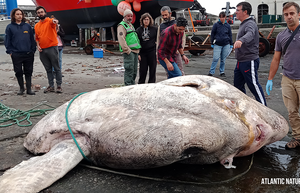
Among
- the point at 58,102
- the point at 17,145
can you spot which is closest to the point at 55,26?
the point at 58,102

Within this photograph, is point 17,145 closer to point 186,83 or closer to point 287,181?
point 186,83

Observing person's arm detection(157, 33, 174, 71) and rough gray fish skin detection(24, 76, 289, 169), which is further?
person's arm detection(157, 33, 174, 71)

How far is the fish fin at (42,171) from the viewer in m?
2.21

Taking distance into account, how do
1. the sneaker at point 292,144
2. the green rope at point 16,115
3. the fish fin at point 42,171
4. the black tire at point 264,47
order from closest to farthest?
the fish fin at point 42,171 < the sneaker at point 292,144 < the green rope at point 16,115 < the black tire at point 264,47

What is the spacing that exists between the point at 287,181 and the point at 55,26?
17.8ft

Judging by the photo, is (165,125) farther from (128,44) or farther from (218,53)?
(218,53)

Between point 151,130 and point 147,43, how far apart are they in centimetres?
369

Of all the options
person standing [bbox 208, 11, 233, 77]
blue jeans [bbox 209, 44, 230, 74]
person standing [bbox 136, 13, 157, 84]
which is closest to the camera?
person standing [bbox 136, 13, 157, 84]

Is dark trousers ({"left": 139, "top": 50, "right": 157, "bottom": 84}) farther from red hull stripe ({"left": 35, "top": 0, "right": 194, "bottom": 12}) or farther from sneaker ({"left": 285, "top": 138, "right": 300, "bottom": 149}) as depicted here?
red hull stripe ({"left": 35, "top": 0, "right": 194, "bottom": 12})

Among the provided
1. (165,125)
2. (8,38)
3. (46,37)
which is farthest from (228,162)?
(8,38)

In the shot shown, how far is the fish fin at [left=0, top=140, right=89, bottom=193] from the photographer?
87.0 inches

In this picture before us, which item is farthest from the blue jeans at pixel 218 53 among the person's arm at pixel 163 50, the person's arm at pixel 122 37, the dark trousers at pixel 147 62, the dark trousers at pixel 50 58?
the dark trousers at pixel 50 58

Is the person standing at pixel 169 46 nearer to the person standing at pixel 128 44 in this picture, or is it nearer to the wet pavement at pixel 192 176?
the person standing at pixel 128 44

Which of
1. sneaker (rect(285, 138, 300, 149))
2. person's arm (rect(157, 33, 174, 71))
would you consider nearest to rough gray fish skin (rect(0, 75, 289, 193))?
sneaker (rect(285, 138, 300, 149))
